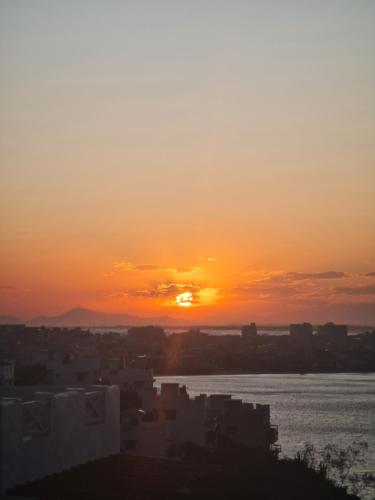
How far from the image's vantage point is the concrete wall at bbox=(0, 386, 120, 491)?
286 inches

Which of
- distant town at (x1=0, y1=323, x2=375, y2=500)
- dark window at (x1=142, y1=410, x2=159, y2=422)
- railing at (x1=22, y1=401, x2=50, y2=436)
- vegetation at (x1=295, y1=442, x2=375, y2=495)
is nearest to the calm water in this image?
vegetation at (x1=295, y1=442, x2=375, y2=495)

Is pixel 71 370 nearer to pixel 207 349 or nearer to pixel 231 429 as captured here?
pixel 231 429

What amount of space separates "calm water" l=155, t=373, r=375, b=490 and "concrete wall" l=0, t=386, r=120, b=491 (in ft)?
74.0

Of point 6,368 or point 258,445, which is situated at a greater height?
point 6,368

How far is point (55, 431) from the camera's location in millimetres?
7926

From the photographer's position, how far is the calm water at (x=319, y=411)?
141 ft

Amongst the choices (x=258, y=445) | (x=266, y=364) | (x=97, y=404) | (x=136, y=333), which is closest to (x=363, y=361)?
(x=266, y=364)

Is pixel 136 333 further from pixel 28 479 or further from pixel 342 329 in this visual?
pixel 28 479

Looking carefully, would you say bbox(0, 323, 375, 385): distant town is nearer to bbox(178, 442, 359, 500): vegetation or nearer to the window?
the window

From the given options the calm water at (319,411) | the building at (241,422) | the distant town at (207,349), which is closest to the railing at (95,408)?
the building at (241,422)

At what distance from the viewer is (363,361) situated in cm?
13538

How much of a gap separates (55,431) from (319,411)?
54484mm

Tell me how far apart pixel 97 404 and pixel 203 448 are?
58.8ft

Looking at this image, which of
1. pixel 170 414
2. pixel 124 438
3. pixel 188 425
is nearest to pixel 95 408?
pixel 124 438
